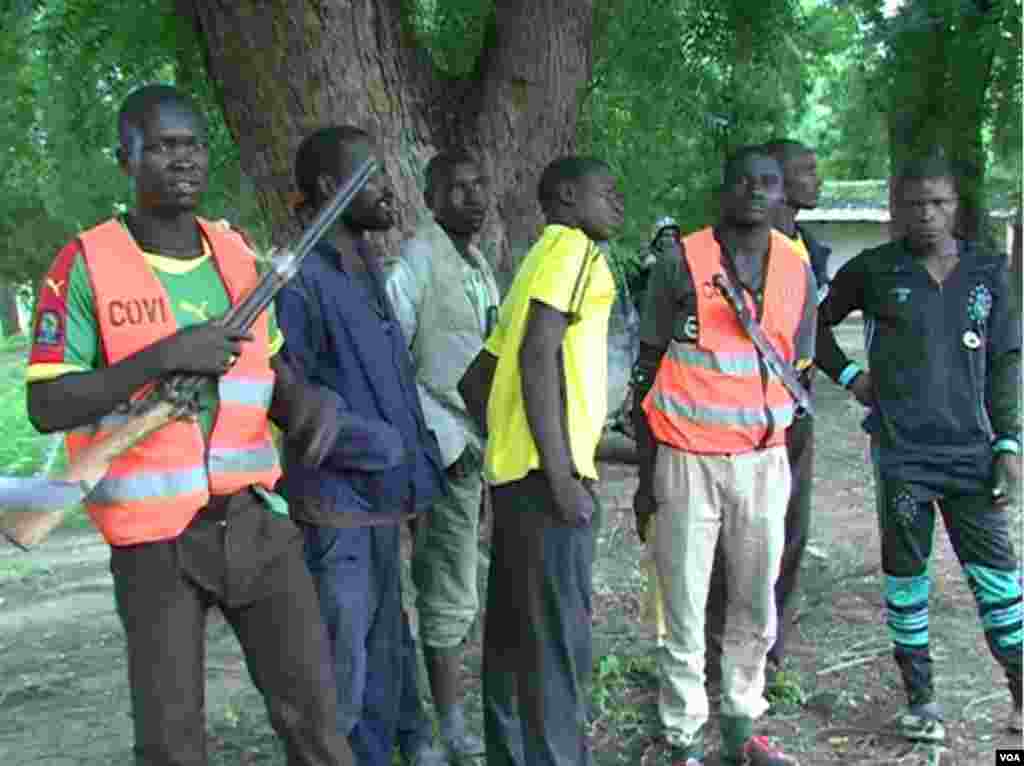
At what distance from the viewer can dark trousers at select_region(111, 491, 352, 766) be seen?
9.16ft

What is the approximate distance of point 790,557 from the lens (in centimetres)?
487

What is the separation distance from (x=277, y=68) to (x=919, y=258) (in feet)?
7.83

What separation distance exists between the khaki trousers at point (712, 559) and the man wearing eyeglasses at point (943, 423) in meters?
0.57

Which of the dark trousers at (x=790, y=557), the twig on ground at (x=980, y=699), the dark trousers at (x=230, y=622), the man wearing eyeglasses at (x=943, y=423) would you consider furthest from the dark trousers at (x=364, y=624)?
the twig on ground at (x=980, y=699)

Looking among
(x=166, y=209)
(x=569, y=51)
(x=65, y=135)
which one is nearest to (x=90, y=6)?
(x=65, y=135)

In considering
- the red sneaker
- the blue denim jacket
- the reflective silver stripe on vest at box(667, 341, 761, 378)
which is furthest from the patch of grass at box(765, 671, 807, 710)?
the blue denim jacket

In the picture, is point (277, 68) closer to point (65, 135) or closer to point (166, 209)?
point (166, 209)

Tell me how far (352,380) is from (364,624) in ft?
2.13

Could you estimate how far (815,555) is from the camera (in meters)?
6.80

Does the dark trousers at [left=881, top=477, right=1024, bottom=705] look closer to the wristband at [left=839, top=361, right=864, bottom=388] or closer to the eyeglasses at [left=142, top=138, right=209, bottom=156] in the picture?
the wristband at [left=839, top=361, right=864, bottom=388]

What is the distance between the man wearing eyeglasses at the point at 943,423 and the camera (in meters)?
4.18

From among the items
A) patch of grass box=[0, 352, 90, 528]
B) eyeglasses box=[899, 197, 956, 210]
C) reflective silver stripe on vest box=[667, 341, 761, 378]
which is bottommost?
patch of grass box=[0, 352, 90, 528]

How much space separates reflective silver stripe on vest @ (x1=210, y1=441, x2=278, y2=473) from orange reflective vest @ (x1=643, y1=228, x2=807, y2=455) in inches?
55.5

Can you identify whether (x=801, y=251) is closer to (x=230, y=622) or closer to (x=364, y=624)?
(x=364, y=624)
